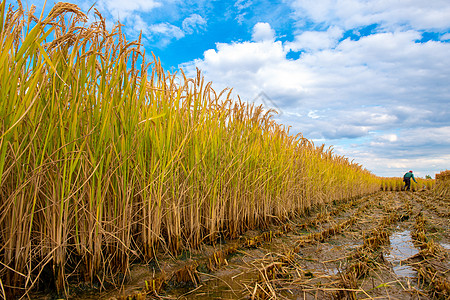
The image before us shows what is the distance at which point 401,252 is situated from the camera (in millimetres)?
3346

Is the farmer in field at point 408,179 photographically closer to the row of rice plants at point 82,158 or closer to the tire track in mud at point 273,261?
the tire track in mud at point 273,261

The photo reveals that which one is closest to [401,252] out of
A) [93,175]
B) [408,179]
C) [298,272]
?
[298,272]

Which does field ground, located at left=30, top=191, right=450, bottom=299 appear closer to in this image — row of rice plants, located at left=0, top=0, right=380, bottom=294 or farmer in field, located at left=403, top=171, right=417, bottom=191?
row of rice plants, located at left=0, top=0, right=380, bottom=294

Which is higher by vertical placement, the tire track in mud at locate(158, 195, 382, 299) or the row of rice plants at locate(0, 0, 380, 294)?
the row of rice plants at locate(0, 0, 380, 294)

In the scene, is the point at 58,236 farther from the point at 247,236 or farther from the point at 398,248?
the point at 398,248

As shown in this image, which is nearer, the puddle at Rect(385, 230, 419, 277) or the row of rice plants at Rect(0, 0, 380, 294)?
the row of rice plants at Rect(0, 0, 380, 294)

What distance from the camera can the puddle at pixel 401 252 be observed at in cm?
267

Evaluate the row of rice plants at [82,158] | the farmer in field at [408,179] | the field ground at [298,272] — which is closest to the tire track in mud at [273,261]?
the field ground at [298,272]

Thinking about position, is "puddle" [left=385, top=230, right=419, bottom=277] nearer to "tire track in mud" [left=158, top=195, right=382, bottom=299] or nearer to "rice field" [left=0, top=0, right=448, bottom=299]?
"rice field" [left=0, top=0, right=448, bottom=299]

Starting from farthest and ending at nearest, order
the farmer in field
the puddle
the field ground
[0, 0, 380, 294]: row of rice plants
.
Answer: the farmer in field < the puddle < the field ground < [0, 0, 380, 294]: row of rice plants

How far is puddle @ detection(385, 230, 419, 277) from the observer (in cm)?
267

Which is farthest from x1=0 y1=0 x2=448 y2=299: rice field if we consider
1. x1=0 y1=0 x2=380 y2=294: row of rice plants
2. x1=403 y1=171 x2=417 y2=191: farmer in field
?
x1=403 y1=171 x2=417 y2=191: farmer in field

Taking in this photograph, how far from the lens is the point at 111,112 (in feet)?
6.43

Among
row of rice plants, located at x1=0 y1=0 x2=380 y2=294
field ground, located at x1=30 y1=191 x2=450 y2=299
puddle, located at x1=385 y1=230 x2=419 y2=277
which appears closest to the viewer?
row of rice plants, located at x1=0 y1=0 x2=380 y2=294
